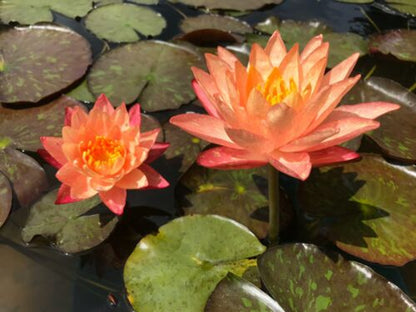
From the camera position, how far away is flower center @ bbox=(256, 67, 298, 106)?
1.26 m

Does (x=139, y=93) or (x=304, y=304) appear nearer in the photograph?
(x=304, y=304)

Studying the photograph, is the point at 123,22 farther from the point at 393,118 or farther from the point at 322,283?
the point at 322,283

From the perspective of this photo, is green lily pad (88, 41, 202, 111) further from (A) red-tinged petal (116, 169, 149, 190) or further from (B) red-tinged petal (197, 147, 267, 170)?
(B) red-tinged petal (197, 147, 267, 170)

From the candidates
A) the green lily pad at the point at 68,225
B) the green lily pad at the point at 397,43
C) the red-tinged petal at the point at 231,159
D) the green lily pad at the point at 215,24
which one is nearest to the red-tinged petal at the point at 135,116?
the green lily pad at the point at 68,225

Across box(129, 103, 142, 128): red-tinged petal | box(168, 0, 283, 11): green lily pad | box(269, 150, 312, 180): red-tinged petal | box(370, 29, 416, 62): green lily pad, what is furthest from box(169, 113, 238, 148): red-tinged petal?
box(168, 0, 283, 11): green lily pad

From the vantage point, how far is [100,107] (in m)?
1.54

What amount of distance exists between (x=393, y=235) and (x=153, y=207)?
78cm

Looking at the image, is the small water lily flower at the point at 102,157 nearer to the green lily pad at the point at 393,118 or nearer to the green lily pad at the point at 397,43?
the green lily pad at the point at 393,118

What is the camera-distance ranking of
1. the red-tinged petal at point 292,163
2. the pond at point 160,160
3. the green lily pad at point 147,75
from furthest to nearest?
the green lily pad at point 147,75, the pond at point 160,160, the red-tinged petal at point 292,163

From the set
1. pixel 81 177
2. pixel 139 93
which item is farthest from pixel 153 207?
pixel 139 93

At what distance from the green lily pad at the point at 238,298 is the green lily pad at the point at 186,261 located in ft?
0.26

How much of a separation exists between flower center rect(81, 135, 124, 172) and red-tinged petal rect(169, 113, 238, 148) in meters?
0.26

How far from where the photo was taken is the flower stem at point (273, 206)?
133 centimetres

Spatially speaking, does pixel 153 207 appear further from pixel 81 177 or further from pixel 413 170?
pixel 413 170
